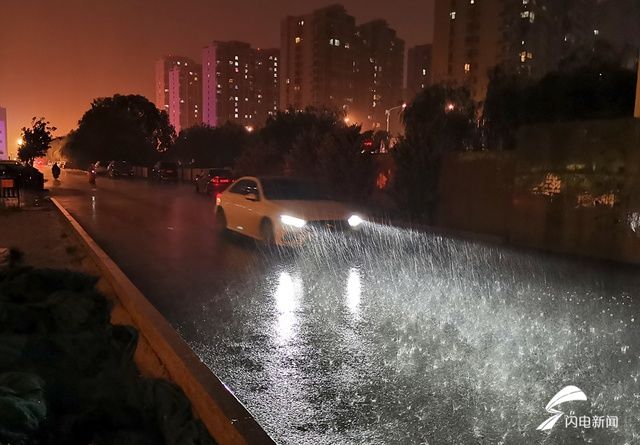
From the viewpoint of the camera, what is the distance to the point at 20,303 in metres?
4.74

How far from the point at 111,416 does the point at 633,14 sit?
58.8 metres

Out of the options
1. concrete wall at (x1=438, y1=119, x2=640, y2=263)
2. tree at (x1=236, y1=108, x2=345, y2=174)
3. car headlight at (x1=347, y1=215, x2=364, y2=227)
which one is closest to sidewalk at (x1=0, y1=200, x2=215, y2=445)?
car headlight at (x1=347, y1=215, x2=364, y2=227)

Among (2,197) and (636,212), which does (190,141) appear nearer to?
(2,197)

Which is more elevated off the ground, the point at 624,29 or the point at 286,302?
the point at 624,29

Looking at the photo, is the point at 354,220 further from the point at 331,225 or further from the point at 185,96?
the point at 185,96

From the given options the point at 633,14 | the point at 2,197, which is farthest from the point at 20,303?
the point at 633,14

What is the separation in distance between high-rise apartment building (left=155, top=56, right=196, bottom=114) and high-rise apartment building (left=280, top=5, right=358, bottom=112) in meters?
56.3

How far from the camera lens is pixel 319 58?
433 ft

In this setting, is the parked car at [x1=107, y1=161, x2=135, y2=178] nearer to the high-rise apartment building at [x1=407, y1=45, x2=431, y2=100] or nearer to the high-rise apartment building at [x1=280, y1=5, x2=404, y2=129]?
the high-rise apartment building at [x1=280, y1=5, x2=404, y2=129]

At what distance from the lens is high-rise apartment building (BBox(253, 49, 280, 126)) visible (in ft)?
515

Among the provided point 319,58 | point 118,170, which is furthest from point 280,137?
point 319,58

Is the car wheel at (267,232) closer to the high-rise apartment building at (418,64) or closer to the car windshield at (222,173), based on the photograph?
the car windshield at (222,173)

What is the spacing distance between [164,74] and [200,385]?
197195 mm
